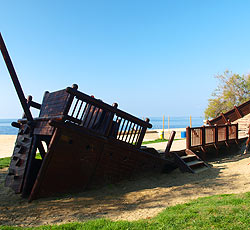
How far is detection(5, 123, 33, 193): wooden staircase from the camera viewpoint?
18.2ft

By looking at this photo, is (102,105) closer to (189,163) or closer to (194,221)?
(194,221)

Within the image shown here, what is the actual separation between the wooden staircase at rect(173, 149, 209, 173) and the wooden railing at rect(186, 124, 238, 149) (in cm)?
46

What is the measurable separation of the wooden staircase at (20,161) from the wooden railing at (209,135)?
5.97m

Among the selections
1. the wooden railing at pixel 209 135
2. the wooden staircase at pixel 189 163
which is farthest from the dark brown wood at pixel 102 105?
the wooden railing at pixel 209 135

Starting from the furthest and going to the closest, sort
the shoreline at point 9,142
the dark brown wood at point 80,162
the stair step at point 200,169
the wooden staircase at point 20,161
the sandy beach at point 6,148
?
the shoreline at point 9,142 < the sandy beach at point 6,148 < the stair step at point 200,169 < the wooden staircase at point 20,161 < the dark brown wood at point 80,162

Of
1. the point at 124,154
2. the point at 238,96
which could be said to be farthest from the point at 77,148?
the point at 238,96

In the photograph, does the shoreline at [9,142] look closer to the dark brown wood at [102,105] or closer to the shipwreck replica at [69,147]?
the shipwreck replica at [69,147]

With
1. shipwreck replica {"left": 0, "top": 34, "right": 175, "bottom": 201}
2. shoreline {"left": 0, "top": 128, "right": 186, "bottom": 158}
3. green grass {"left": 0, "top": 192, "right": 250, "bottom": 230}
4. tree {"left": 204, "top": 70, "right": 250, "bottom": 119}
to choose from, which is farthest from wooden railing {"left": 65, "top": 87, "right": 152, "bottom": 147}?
tree {"left": 204, "top": 70, "right": 250, "bottom": 119}

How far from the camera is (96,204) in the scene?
480 centimetres

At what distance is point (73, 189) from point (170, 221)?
283 cm

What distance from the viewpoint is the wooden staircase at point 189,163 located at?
790cm

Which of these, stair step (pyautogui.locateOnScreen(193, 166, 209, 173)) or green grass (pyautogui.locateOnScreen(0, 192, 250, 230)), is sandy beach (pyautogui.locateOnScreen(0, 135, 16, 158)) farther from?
green grass (pyautogui.locateOnScreen(0, 192, 250, 230))

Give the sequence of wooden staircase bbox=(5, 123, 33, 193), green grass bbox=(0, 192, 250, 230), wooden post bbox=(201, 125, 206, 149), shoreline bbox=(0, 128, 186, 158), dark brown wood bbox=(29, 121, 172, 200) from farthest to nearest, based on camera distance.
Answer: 1. shoreline bbox=(0, 128, 186, 158)
2. wooden post bbox=(201, 125, 206, 149)
3. wooden staircase bbox=(5, 123, 33, 193)
4. dark brown wood bbox=(29, 121, 172, 200)
5. green grass bbox=(0, 192, 250, 230)

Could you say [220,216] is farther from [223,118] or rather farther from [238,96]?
[238,96]
